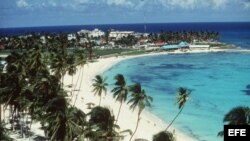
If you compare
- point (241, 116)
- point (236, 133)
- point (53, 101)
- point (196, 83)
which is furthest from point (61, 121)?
point (196, 83)

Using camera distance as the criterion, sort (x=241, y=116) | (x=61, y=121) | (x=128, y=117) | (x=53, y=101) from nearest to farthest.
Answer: (x=241, y=116)
(x=61, y=121)
(x=53, y=101)
(x=128, y=117)

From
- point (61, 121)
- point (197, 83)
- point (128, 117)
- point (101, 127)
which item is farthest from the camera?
point (197, 83)

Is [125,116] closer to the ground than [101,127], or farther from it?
closer to the ground

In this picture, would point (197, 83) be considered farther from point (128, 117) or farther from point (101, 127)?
point (101, 127)

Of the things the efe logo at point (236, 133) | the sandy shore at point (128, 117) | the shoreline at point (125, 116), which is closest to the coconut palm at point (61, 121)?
the shoreline at point (125, 116)

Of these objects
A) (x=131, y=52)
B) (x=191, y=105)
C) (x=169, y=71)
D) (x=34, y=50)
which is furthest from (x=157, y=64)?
(x=34, y=50)

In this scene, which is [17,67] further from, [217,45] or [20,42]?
[217,45]

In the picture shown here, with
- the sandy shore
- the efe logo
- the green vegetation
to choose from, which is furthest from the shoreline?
the efe logo
